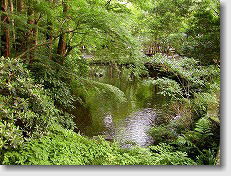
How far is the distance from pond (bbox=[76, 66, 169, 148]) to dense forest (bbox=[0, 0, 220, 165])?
28 millimetres

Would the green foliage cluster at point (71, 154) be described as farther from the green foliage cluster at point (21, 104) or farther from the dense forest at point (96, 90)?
the green foliage cluster at point (21, 104)

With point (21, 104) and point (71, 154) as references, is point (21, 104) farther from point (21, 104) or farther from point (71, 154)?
point (71, 154)

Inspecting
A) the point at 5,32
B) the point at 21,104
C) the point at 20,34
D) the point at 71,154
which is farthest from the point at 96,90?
the point at 21,104

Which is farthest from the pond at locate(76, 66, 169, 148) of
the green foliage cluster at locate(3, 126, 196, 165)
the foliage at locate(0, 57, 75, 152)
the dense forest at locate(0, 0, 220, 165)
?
the foliage at locate(0, 57, 75, 152)

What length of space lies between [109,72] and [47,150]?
11232 millimetres

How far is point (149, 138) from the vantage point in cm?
533

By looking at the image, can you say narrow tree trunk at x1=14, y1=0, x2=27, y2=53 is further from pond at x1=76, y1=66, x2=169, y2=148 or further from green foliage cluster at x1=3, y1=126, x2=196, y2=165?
pond at x1=76, y1=66, x2=169, y2=148

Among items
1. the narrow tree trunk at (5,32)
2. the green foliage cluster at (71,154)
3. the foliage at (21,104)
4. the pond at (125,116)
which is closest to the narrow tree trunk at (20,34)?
the narrow tree trunk at (5,32)

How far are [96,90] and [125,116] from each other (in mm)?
2024

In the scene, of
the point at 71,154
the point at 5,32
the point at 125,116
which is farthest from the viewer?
the point at 125,116

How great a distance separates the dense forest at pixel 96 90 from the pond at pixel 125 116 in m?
0.03

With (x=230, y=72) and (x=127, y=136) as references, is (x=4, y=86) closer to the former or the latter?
(x=230, y=72)

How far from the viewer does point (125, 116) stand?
6848mm

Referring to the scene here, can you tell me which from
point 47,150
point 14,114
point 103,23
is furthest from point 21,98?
point 103,23
